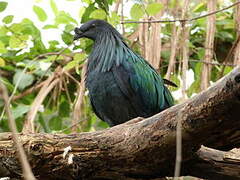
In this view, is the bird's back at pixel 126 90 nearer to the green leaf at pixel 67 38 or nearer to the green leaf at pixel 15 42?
the green leaf at pixel 67 38

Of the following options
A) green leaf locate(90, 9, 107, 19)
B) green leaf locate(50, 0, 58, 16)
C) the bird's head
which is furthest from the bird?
green leaf locate(50, 0, 58, 16)

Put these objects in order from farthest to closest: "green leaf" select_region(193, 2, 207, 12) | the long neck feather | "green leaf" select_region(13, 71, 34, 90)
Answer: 1. "green leaf" select_region(13, 71, 34, 90)
2. "green leaf" select_region(193, 2, 207, 12)
3. the long neck feather

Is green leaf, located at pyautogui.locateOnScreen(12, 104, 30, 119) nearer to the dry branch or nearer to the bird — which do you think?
the bird

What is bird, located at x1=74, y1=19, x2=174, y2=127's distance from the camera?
12.8ft

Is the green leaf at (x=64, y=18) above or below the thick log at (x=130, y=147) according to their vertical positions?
above

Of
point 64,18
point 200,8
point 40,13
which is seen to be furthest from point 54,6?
point 200,8

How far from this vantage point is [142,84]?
3953mm

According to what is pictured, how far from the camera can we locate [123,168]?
104 inches

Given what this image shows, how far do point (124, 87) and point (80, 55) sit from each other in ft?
2.12

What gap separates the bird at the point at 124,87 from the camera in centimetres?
391

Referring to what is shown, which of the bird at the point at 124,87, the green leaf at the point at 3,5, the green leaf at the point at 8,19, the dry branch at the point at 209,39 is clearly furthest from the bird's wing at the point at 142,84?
the green leaf at the point at 8,19

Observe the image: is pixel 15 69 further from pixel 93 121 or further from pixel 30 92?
pixel 93 121

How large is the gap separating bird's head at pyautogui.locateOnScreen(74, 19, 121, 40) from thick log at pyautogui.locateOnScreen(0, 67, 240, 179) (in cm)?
165

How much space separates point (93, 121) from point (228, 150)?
2.83 meters
